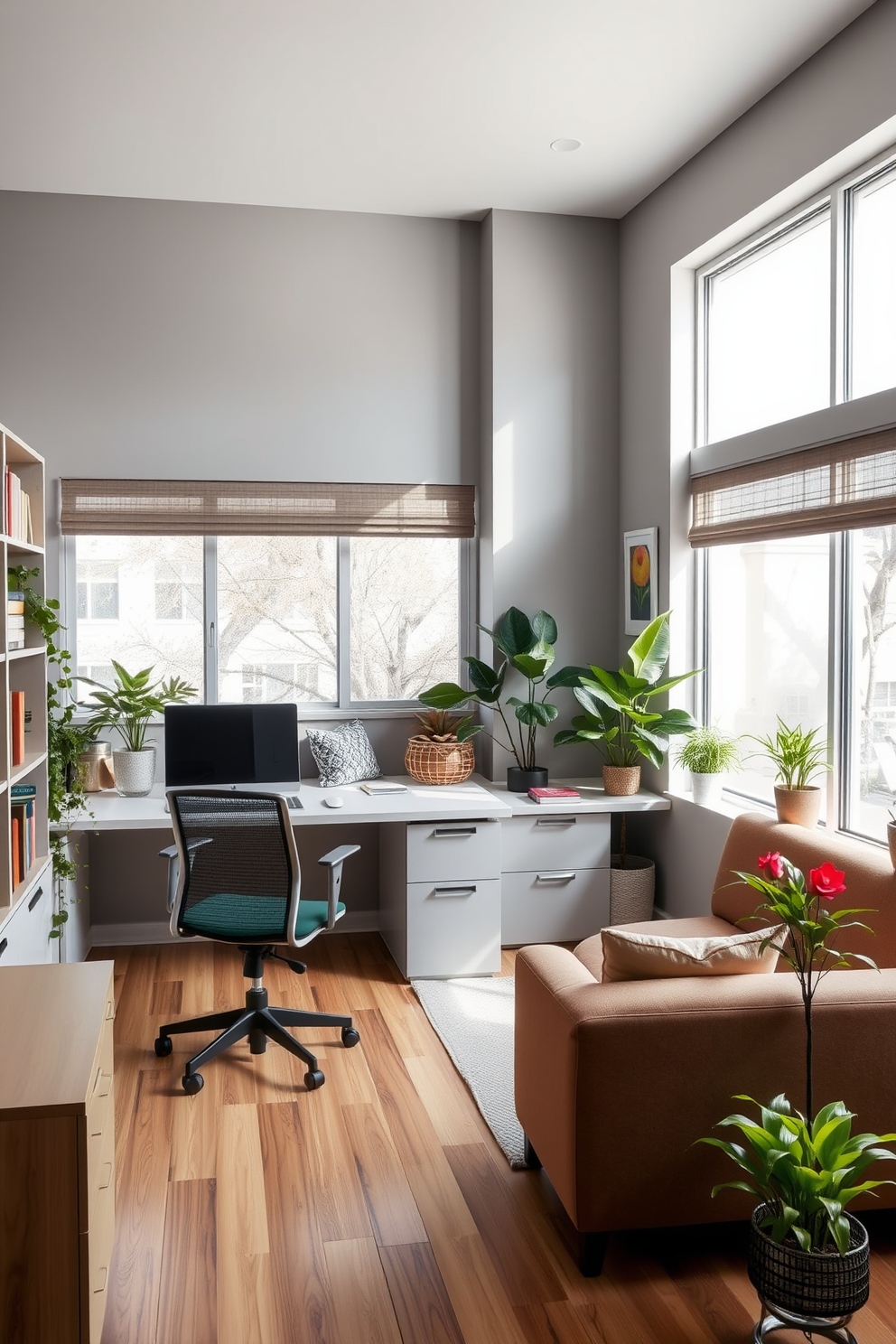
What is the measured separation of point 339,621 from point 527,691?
2.98ft

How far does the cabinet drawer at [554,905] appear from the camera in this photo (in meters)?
4.40

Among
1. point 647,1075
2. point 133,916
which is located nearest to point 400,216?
point 133,916

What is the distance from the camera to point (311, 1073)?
3215 mm

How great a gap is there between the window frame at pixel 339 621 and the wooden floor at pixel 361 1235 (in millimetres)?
1703

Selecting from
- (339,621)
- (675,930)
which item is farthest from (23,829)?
(675,930)

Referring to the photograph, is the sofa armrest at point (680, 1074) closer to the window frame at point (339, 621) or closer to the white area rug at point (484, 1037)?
the white area rug at point (484, 1037)

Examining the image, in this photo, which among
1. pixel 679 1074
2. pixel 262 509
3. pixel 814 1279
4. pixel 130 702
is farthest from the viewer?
pixel 262 509

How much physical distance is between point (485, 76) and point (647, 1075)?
9.99ft

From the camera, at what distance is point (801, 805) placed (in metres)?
3.42

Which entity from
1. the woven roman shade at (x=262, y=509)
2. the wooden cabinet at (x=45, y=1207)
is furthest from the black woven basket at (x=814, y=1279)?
the woven roman shade at (x=262, y=509)

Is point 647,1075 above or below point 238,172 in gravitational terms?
below

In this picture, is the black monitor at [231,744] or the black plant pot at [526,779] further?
the black plant pot at [526,779]

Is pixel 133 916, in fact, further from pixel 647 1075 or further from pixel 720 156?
pixel 720 156

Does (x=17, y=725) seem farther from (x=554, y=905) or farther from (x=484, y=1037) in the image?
(x=554, y=905)
